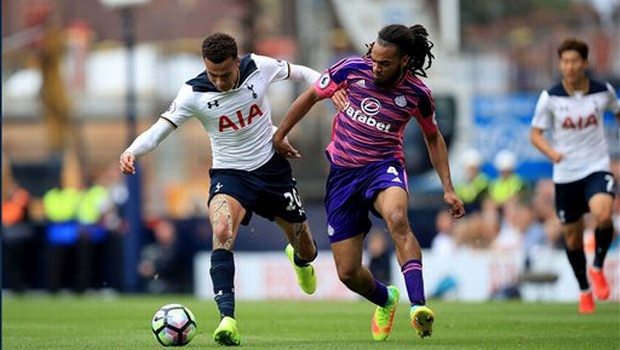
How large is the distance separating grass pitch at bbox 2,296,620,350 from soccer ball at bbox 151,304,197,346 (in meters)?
0.10

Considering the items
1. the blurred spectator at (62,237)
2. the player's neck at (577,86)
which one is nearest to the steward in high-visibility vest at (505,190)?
the blurred spectator at (62,237)

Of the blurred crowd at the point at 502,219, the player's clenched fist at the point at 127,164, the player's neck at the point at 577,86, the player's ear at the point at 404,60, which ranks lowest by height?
the blurred crowd at the point at 502,219

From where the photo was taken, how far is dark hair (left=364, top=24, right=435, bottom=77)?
12742 mm

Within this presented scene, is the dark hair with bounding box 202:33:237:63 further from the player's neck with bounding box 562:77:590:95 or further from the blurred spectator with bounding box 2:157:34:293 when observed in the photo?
the blurred spectator with bounding box 2:157:34:293

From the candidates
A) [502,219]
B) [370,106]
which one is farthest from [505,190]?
[370,106]

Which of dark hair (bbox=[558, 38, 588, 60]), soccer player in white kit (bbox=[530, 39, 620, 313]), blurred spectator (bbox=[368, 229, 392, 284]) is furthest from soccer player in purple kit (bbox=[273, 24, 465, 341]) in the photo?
blurred spectator (bbox=[368, 229, 392, 284])

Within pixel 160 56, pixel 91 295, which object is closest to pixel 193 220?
pixel 91 295

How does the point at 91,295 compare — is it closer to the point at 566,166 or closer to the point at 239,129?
the point at 566,166

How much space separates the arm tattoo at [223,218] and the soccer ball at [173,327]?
0.71 metres

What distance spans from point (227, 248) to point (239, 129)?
1.09m

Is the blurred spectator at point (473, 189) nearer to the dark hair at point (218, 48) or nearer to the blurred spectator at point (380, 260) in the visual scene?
the blurred spectator at point (380, 260)

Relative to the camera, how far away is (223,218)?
43.7 feet

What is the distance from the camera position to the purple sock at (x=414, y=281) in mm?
12453

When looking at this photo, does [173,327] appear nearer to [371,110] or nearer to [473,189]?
[371,110]
